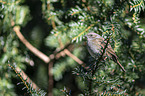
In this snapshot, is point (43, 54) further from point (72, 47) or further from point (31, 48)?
point (72, 47)

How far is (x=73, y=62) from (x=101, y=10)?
0.73m

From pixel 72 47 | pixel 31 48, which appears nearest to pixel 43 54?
pixel 31 48

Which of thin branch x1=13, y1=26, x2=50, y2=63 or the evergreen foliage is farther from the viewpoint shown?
thin branch x1=13, y1=26, x2=50, y2=63

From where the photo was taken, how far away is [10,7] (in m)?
1.56

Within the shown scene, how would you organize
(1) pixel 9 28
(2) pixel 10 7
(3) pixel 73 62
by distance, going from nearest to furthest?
(2) pixel 10 7
(1) pixel 9 28
(3) pixel 73 62

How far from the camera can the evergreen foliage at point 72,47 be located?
3.54 feet

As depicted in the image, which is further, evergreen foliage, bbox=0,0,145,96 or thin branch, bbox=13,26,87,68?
thin branch, bbox=13,26,87,68

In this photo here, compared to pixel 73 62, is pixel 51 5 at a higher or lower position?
higher

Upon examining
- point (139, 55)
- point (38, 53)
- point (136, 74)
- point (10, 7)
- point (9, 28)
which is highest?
point (10, 7)

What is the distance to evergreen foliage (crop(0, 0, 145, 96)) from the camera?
3.54 feet

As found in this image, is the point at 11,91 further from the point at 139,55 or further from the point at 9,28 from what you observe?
the point at 139,55

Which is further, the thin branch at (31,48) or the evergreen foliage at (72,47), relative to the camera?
the thin branch at (31,48)

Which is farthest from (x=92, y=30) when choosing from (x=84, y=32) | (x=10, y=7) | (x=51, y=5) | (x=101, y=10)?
(x=10, y=7)

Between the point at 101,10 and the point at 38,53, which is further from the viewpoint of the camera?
the point at 38,53
